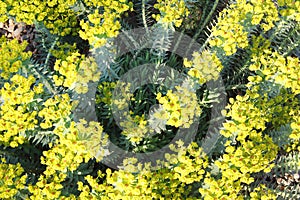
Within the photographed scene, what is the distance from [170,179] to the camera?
2.86m

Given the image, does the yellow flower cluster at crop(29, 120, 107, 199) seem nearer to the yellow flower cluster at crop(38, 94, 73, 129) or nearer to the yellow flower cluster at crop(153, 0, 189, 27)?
the yellow flower cluster at crop(38, 94, 73, 129)

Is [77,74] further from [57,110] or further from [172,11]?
[172,11]

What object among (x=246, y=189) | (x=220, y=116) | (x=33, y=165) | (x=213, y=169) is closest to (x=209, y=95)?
(x=220, y=116)

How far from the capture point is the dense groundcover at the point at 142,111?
267cm

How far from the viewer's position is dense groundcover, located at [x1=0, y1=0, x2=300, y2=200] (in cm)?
267

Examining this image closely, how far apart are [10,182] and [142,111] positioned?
1284 millimetres

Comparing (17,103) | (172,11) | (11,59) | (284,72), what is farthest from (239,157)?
(11,59)

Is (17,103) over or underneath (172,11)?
underneath

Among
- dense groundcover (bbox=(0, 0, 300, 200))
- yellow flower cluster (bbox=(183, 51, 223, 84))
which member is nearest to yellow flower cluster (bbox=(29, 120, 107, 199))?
dense groundcover (bbox=(0, 0, 300, 200))

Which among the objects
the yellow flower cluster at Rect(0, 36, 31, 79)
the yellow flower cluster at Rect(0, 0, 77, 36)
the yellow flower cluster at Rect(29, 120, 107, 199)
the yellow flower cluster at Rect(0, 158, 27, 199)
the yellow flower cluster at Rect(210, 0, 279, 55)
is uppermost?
the yellow flower cluster at Rect(0, 0, 77, 36)

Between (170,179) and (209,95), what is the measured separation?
79 cm

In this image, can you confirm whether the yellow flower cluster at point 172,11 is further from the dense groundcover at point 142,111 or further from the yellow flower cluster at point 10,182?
the yellow flower cluster at point 10,182

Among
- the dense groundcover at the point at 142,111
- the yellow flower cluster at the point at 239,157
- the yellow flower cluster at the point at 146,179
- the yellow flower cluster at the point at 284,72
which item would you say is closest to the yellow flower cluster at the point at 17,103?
the dense groundcover at the point at 142,111

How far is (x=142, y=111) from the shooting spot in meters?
3.52
